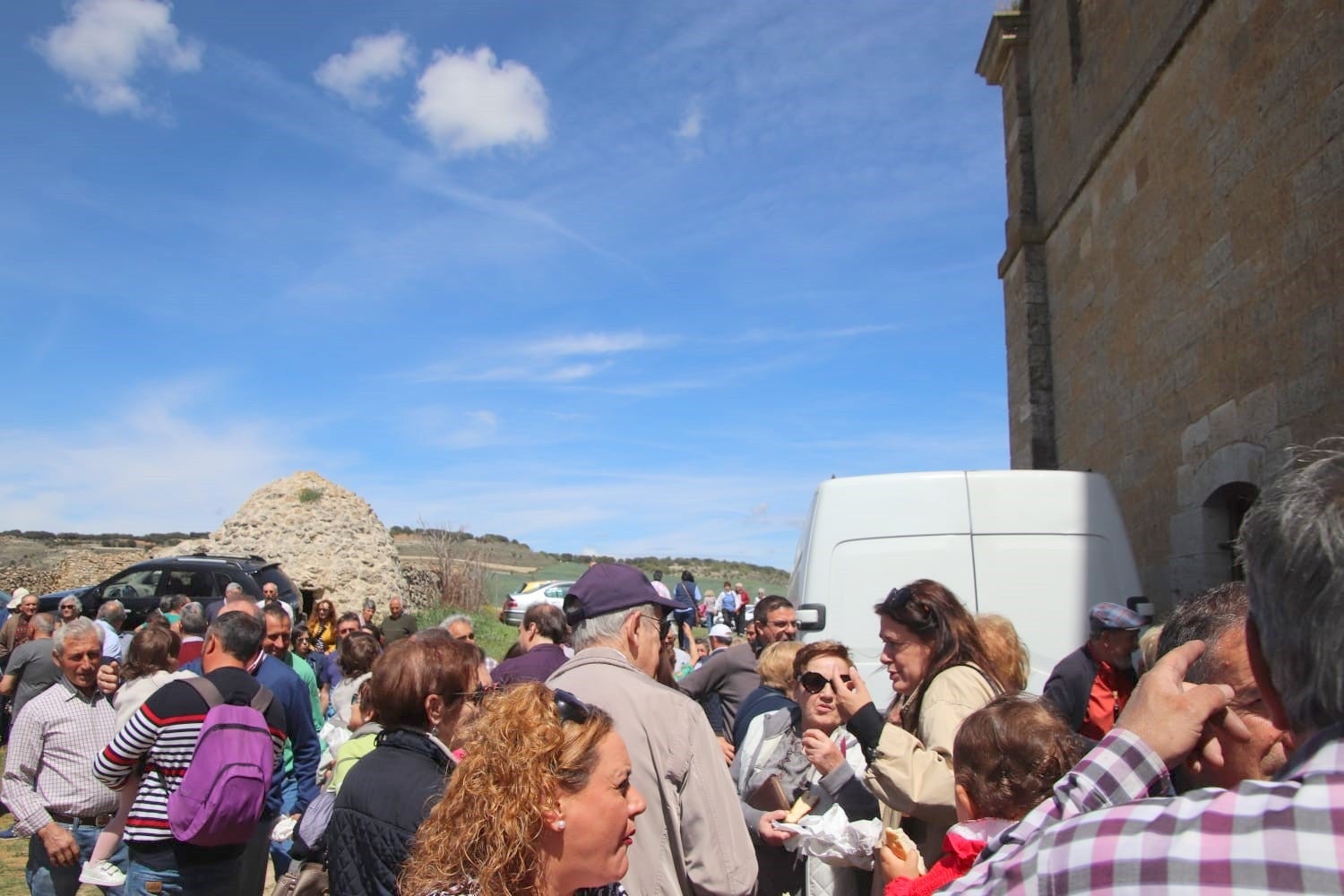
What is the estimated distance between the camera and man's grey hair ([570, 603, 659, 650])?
10.6 ft

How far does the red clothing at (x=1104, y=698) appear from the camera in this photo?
4.90m

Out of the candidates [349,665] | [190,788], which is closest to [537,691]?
[190,788]

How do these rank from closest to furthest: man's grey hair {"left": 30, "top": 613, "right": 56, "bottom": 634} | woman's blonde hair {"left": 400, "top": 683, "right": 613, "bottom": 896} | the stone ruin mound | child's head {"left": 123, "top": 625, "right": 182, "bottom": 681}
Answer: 1. woman's blonde hair {"left": 400, "top": 683, "right": 613, "bottom": 896}
2. child's head {"left": 123, "top": 625, "right": 182, "bottom": 681}
3. man's grey hair {"left": 30, "top": 613, "right": 56, "bottom": 634}
4. the stone ruin mound

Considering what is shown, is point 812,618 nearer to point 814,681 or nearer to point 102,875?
point 814,681

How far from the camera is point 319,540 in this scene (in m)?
21.2

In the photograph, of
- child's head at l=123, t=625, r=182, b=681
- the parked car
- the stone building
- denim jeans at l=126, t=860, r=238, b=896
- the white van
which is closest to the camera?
denim jeans at l=126, t=860, r=238, b=896

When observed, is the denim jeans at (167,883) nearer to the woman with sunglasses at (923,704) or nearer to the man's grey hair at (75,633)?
the man's grey hair at (75,633)

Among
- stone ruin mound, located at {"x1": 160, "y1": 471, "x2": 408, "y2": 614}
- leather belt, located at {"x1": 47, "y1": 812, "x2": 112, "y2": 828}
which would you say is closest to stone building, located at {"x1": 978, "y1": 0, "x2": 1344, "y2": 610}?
leather belt, located at {"x1": 47, "y1": 812, "x2": 112, "y2": 828}

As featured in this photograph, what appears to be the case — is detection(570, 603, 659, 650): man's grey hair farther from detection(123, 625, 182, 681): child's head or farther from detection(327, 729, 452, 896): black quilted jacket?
detection(123, 625, 182, 681): child's head

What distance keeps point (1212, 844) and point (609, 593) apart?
2.31 meters

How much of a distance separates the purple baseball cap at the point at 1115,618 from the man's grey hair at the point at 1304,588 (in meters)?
3.75

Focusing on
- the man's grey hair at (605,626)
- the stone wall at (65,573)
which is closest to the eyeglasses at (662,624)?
the man's grey hair at (605,626)

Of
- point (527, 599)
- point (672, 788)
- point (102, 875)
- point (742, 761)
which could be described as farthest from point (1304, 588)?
point (527, 599)

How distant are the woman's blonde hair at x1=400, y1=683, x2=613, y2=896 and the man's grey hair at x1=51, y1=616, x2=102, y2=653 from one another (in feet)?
13.2
